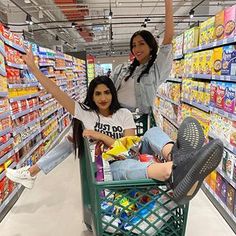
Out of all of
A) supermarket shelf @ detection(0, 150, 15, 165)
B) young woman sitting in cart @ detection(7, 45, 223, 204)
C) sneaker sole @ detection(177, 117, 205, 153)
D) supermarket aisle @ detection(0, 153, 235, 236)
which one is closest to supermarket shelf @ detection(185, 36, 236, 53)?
young woman sitting in cart @ detection(7, 45, 223, 204)

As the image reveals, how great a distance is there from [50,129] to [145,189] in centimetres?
436

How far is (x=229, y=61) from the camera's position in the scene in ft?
8.88

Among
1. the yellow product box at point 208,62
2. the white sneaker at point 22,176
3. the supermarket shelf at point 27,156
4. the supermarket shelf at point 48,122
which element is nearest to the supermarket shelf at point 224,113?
the yellow product box at point 208,62

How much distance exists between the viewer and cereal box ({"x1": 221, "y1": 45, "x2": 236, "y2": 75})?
2.62 metres

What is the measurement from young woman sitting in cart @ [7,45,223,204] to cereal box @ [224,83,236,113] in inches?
40.6

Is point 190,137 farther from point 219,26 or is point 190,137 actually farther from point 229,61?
point 219,26

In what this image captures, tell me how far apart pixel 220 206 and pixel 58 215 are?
5.56 ft

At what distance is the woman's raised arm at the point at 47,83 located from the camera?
2010mm

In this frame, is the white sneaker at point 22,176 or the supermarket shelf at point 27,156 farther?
the supermarket shelf at point 27,156

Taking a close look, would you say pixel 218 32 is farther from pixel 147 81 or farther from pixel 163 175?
pixel 163 175

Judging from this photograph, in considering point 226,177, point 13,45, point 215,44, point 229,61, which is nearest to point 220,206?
point 226,177

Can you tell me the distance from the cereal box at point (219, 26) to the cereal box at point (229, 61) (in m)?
0.22

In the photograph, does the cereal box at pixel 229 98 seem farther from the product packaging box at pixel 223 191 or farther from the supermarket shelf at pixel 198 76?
the product packaging box at pixel 223 191

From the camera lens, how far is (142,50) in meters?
2.33
